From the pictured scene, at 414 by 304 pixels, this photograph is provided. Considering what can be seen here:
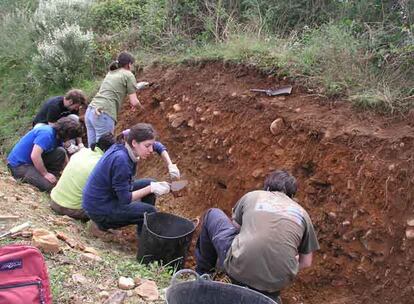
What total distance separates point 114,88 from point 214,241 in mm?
3154

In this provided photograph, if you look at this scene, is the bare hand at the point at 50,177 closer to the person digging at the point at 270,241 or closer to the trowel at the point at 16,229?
the trowel at the point at 16,229

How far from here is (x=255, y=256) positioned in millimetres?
4012

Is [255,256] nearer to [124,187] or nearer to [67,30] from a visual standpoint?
[124,187]

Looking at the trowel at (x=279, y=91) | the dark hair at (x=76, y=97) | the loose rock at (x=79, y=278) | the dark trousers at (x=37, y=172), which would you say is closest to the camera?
the loose rock at (x=79, y=278)

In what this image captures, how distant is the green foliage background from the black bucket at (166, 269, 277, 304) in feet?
9.60

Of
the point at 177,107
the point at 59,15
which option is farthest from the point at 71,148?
the point at 59,15

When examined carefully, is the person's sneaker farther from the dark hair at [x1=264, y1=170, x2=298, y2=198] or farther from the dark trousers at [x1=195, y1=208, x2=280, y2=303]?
the dark hair at [x1=264, y1=170, x2=298, y2=198]

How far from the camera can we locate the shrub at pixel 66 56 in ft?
31.7

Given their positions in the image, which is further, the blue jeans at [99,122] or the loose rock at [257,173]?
the blue jeans at [99,122]

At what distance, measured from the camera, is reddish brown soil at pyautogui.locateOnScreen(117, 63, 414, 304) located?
5.09 meters

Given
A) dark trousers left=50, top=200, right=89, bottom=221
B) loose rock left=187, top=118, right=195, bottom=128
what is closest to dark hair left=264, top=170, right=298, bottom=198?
dark trousers left=50, top=200, right=89, bottom=221

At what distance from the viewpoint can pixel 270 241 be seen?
3996 mm

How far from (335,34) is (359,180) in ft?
6.66

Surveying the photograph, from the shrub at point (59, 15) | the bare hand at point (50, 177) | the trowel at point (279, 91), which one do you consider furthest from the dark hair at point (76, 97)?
the shrub at point (59, 15)
